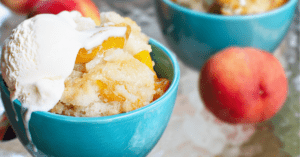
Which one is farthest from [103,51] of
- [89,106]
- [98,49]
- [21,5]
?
[21,5]

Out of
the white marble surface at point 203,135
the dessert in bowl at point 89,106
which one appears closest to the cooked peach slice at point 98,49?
the dessert in bowl at point 89,106

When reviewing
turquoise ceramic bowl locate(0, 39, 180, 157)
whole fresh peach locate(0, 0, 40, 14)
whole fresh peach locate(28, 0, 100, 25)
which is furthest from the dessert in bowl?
whole fresh peach locate(0, 0, 40, 14)

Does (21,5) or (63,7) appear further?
(21,5)

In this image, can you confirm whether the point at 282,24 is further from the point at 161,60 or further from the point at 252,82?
the point at 161,60

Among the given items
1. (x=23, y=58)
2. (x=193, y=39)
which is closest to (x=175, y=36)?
(x=193, y=39)

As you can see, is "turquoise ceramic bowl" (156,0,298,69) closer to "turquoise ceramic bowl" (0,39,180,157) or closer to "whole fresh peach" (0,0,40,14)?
"turquoise ceramic bowl" (0,39,180,157)

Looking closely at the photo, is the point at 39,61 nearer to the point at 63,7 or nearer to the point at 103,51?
the point at 103,51
